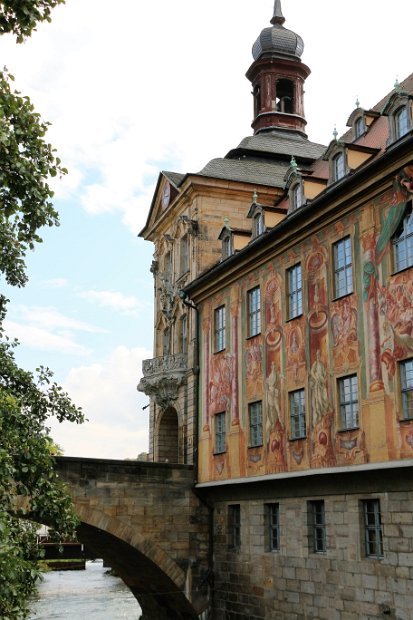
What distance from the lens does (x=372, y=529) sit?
57.1 ft

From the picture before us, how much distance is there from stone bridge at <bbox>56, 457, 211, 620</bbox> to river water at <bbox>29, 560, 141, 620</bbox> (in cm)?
840

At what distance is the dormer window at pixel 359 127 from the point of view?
23.5 m

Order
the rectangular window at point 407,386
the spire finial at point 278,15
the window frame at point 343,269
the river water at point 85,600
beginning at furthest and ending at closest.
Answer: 1. the spire finial at point 278,15
2. the river water at point 85,600
3. the window frame at point 343,269
4. the rectangular window at point 407,386

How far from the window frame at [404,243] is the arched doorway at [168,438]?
1456 cm

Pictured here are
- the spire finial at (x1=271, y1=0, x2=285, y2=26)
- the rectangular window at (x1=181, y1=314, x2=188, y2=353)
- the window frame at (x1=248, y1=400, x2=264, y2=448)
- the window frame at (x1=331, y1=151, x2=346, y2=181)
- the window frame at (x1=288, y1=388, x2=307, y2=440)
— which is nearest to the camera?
the window frame at (x1=288, y1=388, x2=307, y2=440)

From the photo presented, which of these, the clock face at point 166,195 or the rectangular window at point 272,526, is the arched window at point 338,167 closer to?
the rectangular window at point 272,526

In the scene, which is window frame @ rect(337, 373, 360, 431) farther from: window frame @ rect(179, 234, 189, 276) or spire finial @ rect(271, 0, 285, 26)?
spire finial @ rect(271, 0, 285, 26)

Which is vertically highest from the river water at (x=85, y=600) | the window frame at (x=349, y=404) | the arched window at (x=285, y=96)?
the arched window at (x=285, y=96)

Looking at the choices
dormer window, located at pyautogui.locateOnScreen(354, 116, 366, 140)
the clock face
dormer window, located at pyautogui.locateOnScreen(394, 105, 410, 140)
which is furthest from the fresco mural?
the clock face

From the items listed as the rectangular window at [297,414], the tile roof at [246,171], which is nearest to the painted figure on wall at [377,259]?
the rectangular window at [297,414]

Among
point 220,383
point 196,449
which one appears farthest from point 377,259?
point 196,449

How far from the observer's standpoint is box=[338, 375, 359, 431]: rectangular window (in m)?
18.1

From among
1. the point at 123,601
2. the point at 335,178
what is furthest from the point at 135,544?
the point at 123,601

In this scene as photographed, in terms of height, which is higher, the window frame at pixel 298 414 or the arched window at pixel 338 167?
the arched window at pixel 338 167
